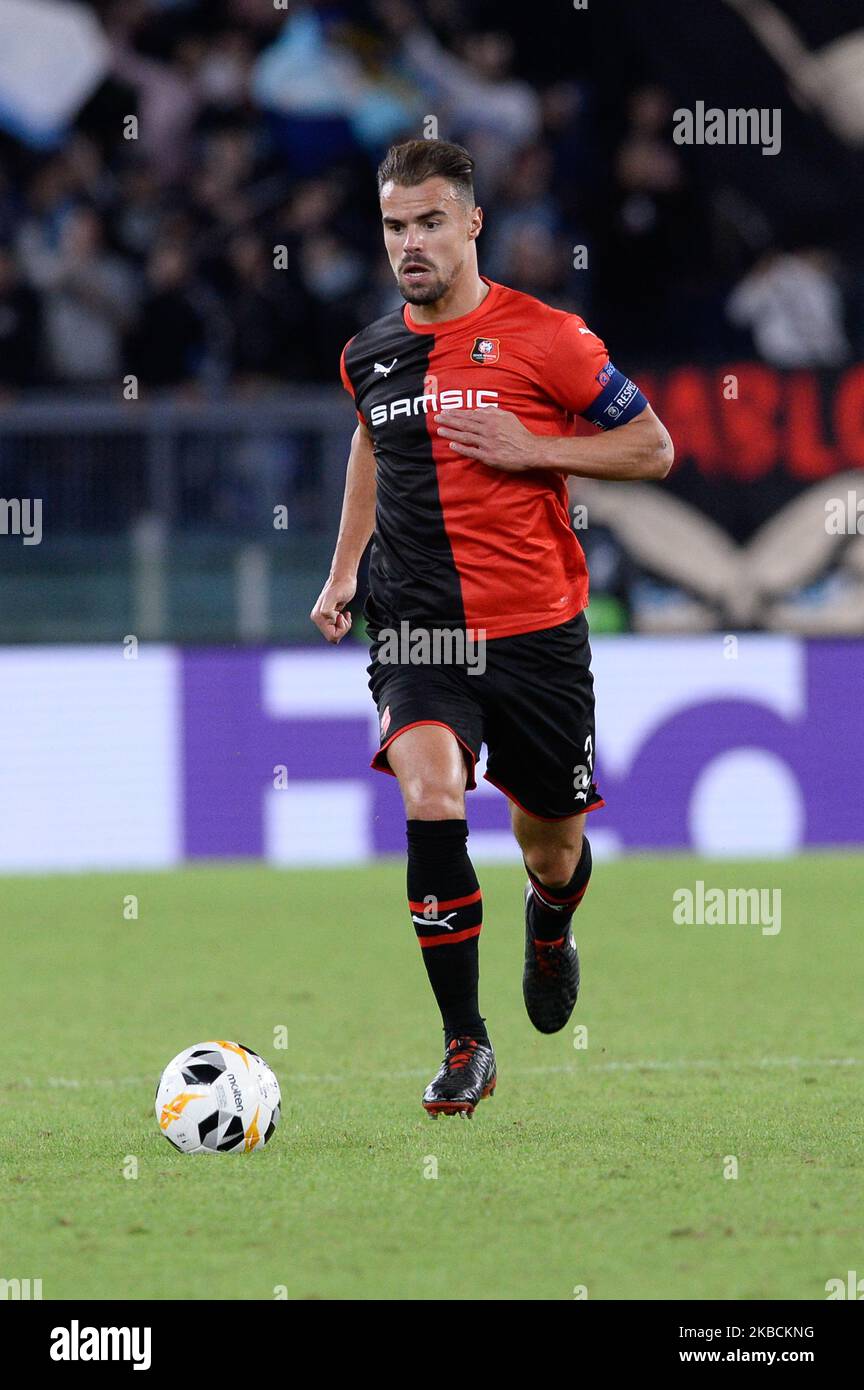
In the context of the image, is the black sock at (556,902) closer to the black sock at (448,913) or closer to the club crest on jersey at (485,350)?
the black sock at (448,913)

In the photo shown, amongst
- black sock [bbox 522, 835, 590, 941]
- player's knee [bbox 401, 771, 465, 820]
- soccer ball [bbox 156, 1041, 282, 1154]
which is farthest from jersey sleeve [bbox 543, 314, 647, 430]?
soccer ball [bbox 156, 1041, 282, 1154]

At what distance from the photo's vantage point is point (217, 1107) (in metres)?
5.13

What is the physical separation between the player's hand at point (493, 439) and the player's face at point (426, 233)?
333 mm

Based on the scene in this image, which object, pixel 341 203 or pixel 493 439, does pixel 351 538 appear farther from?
pixel 341 203

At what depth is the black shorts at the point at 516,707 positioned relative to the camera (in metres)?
5.71

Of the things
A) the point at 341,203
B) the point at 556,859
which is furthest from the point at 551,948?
the point at 341,203

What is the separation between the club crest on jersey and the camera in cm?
584

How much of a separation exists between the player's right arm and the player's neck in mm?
360

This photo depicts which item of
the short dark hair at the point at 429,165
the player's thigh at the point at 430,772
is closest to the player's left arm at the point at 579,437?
the short dark hair at the point at 429,165

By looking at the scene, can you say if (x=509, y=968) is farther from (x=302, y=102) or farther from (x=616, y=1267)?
(x=302, y=102)

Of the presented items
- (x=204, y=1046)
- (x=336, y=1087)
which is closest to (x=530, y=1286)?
(x=204, y=1046)

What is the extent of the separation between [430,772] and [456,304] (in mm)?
1283

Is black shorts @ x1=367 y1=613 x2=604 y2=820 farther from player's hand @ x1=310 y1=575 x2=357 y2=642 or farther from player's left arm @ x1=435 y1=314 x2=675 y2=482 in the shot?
player's left arm @ x1=435 y1=314 x2=675 y2=482

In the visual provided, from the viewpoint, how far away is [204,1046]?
5.36 metres
